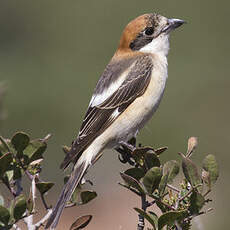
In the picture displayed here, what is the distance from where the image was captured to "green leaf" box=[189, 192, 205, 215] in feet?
8.24

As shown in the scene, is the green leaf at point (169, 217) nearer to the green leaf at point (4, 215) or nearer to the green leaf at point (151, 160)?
the green leaf at point (151, 160)

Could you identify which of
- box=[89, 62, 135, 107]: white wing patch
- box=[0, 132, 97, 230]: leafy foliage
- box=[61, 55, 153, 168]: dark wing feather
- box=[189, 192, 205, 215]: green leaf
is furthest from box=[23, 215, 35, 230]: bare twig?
box=[89, 62, 135, 107]: white wing patch

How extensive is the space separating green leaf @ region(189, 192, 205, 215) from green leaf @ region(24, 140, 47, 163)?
731 mm

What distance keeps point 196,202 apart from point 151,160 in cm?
34

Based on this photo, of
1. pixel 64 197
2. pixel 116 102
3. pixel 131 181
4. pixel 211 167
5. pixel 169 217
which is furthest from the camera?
pixel 116 102

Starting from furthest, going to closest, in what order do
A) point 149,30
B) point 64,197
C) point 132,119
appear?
point 149,30 → point 132,119 → point 64,197

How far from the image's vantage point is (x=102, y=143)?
4.10 metres

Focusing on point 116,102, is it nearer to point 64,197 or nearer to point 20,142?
point 64,197

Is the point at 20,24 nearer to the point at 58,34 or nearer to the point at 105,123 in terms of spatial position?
the point at 58,34

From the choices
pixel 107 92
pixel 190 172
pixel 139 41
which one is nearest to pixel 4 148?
pixel 190 172

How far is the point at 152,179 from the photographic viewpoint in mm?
2566

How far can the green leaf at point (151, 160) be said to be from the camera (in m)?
2.75

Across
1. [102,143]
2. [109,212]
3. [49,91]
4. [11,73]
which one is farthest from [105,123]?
[11,73]

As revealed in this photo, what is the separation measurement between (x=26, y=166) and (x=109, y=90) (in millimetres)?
1603
